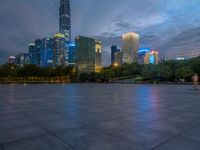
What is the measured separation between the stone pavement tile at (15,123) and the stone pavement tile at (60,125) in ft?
1.99

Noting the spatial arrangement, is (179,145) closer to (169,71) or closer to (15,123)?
(15,123)

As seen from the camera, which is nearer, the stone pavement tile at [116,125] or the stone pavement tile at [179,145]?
the stone pavement tile at [179,145]

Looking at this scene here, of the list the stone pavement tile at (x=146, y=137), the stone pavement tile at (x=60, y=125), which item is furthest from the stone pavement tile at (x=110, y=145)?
the stone pavement tile at (x=60, y=125)

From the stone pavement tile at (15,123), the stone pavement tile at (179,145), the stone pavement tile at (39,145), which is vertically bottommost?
the stone pavement tile at (179,145)

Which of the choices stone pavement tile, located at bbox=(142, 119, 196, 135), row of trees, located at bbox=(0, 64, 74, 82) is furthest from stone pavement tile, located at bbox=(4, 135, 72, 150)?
row of trees, located at bbox=(0, 64, 74, 82)

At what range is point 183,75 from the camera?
69000 mm

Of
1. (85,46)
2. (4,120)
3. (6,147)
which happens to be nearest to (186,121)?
(6,147)

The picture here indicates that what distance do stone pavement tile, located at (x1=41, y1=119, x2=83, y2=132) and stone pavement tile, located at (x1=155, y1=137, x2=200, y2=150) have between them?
268 cm

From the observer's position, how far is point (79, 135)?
5.32 metres

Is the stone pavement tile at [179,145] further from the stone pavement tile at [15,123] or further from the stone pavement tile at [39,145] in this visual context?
the stone pavement tile at [15,123]

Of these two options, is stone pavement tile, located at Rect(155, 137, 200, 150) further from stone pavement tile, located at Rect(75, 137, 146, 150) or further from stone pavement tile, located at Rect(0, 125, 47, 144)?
stone pavement tile, located at Rect(0, 125, 47, 144)

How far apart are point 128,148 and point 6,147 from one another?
2.56m

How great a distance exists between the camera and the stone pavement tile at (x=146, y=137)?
15.5 feet

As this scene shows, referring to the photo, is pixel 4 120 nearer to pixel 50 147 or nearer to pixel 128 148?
pixel 50 147
